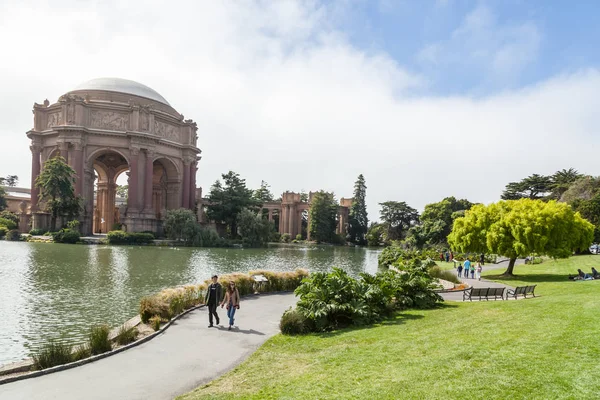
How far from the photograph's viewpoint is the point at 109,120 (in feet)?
202

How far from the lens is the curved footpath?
22.5 ft

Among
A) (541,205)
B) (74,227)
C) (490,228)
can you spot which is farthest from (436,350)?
(74,227)

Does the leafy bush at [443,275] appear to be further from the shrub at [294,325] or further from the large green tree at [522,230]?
the shrub at [294,325]

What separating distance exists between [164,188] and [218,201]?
1148cm

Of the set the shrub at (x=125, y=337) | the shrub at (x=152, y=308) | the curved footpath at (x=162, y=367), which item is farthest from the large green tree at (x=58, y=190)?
the shrub at (x=125, y=337)

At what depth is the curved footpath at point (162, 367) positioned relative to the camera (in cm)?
686

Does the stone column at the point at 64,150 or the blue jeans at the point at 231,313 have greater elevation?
the stone column at the point at 64,150

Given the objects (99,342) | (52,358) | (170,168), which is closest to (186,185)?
(170,168)

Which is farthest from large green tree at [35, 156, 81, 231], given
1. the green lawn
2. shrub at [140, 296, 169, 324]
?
the green lawn

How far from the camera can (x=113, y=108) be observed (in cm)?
6150

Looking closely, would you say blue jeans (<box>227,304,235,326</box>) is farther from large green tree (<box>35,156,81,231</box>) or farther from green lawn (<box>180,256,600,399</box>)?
large green tree (<box>35,156,81,231</box>)

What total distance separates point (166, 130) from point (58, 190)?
2005 centimetres

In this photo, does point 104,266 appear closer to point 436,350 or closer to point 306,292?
point 306,292

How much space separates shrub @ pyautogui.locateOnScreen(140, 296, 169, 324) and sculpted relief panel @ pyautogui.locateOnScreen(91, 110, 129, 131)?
5606 centimetres
